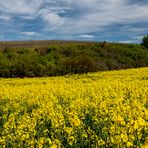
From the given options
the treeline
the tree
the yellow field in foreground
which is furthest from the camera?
the tree

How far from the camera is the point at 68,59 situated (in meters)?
51.3

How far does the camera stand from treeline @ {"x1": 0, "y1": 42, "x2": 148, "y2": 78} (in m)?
43.9

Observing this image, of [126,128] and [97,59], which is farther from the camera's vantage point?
[97,59]

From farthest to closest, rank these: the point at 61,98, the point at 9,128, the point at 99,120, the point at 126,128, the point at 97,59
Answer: the point at 97,59 → the point at 61,98 → the point at 99,120 → the point at 9,128 → the point at 126,128

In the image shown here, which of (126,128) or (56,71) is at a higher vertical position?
(126,128)

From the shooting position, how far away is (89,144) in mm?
8180

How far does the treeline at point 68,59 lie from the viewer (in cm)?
4394

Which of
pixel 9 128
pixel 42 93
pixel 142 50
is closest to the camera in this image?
pixel 9 128

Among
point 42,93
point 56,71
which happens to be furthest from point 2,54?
point 42,93

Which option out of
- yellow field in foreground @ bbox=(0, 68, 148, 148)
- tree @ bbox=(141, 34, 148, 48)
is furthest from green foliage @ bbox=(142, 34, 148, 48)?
yellow field in foreground @ bbox=(0, 68, 148, 148)

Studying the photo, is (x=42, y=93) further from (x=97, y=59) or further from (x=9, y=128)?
(x=97, y=59)

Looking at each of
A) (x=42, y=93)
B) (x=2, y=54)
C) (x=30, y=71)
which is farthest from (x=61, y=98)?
(x=2, y=54)

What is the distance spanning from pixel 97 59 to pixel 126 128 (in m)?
48.6

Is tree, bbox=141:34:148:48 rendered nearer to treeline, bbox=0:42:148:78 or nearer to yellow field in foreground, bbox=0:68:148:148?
treeline, bbox=0:42:148:78
